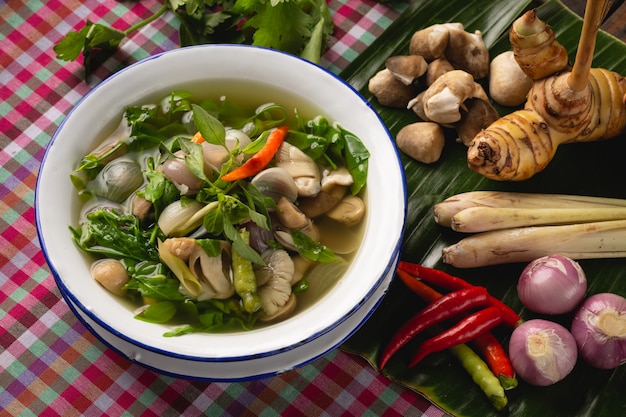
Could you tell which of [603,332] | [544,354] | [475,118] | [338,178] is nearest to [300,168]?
[338,178]

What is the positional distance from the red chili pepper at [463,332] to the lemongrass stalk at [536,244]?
0.62 feet

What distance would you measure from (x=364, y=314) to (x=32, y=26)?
179 centimetres

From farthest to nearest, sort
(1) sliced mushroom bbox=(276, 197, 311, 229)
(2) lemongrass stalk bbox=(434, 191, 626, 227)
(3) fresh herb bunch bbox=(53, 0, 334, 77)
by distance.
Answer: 1. (3) fresh herb bunch bbox=(53, 0, 334, 77)
2. (2) lemongrass stalk bbox=(434, 191, 626, 227)
3. (1) sliced mushroom bbox=(276, 197, 311, 229)

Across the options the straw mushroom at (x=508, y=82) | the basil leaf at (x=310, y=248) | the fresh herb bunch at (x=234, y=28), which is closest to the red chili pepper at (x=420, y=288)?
the basil leaf at (x=310, y=248)

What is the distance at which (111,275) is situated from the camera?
2143mm

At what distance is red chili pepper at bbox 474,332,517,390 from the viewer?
2.29 meters

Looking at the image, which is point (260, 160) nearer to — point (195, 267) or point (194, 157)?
point (194, 157)

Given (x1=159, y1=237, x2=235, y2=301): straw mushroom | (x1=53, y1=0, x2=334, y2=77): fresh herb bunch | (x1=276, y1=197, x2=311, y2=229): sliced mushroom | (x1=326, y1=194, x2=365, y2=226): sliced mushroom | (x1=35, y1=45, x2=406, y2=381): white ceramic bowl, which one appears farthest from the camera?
(x1=53, y1=0, x2=334, y2=77): fresh herb bunch

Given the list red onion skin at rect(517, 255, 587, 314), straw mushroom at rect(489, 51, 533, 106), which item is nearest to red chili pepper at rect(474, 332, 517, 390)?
red onion skin at rect(517, 255, 587, 314)

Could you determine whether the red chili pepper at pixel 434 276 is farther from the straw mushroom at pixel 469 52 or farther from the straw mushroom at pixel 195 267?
the straw mushroom at pixel 469 52

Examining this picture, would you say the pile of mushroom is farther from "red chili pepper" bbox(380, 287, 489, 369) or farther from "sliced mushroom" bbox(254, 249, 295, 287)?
"sliced mushroom" bbox(254, 249, 295, 287)

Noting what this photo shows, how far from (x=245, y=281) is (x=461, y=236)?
0.81m

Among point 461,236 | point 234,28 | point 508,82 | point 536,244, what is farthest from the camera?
point 234,28

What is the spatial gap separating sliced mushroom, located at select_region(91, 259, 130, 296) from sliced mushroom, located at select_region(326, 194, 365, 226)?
67cm
